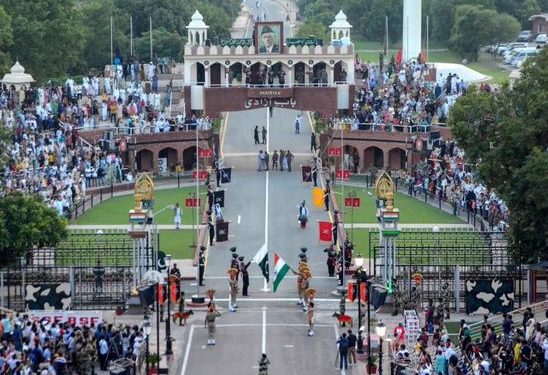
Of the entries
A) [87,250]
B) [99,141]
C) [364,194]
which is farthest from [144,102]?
[87,250]

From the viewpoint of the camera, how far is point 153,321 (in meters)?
63.2

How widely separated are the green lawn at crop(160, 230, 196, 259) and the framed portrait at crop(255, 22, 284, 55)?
85.2 feet

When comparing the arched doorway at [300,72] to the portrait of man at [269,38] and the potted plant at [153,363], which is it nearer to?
the portrait of man at [269,38]

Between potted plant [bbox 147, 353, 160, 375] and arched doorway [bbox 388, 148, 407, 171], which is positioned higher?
arched doorway [bbox 388, 148, 407, 171]

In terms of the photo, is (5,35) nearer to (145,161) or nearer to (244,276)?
(145,161)

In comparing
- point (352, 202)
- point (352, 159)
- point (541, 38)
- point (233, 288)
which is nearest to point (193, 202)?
point (352, 202)

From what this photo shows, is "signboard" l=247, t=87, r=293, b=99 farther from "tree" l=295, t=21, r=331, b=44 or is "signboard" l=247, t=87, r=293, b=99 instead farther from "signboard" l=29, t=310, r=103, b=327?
"tree" l=295, t=21, r=331, b=44

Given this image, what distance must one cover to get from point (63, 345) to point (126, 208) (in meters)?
30.1

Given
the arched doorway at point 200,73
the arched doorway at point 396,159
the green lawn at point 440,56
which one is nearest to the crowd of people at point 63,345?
the arched doorway at point 396,159

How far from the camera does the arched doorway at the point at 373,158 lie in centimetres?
9775

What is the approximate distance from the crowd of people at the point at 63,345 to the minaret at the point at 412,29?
71624 mm

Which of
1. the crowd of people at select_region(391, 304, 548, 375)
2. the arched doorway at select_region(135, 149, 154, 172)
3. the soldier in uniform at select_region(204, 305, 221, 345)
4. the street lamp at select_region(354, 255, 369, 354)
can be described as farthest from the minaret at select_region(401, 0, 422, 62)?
the crowd of people at select_region(391, 304, 548, 375)

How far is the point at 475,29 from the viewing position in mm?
155875

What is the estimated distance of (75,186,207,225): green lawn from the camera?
8281 centimetres
